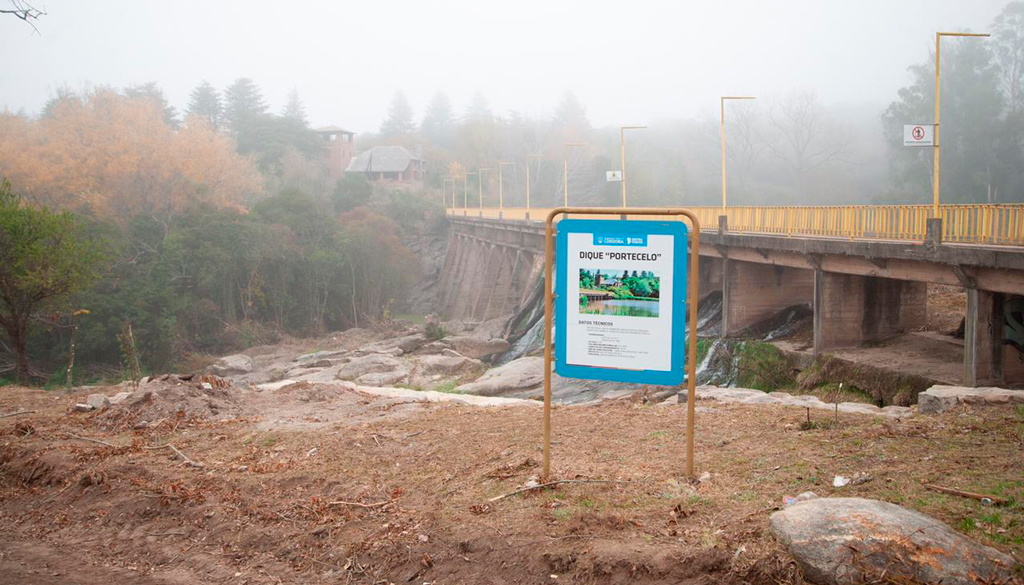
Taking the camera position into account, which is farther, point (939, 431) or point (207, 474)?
point (207, 474)

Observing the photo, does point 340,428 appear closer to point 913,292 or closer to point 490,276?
point 913,292

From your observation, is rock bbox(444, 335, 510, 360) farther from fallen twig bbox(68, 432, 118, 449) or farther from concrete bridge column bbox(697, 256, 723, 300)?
fallen twig bbox(68, 432, 118, 449)

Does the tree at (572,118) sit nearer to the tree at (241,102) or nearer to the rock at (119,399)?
the tree at (241,102)

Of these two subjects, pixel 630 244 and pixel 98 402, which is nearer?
pixel 630 244

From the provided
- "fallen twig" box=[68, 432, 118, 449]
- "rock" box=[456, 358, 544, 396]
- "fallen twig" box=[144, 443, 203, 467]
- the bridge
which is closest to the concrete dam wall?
the bridge

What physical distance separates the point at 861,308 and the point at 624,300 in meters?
18.2

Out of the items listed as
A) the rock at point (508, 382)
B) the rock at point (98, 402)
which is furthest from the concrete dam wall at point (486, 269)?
the rock at point (98, 402)

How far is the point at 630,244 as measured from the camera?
269 inches

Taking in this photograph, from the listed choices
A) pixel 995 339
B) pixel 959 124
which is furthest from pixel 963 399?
pixel 959 124

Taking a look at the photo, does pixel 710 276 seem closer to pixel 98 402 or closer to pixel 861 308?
pixel 861 308

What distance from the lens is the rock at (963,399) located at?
990cm

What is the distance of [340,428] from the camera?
33.8 ft

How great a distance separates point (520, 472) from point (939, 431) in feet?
13.6

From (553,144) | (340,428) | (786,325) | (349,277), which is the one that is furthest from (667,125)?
(340,428)
